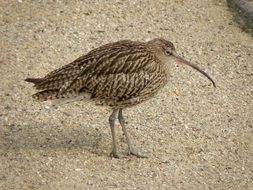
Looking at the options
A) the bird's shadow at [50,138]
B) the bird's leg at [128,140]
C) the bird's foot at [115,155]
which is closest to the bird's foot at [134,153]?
the bird's leg at [128,140]

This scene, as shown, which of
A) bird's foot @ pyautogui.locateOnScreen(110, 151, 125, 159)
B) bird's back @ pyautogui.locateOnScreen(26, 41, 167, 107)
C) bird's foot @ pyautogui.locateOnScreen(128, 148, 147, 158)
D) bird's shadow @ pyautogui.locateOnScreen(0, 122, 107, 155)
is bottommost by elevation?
bird's shadow @ pyautogui.locateOnScreen(0, 122, 107, 155)

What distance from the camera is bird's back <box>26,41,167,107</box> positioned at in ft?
26.1

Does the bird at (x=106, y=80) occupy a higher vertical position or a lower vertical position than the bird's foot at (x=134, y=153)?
higher

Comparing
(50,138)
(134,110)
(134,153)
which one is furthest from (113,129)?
(134,110)

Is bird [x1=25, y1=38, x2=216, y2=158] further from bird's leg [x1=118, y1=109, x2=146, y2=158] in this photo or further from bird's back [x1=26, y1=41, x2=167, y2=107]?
bird's leg [x1=118, y1=109, x2=146, y2=158]

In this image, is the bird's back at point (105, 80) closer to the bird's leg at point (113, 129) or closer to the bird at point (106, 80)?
the bird at point (106, 80)

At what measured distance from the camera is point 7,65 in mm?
9695

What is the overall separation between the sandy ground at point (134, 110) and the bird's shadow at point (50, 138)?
1 cm

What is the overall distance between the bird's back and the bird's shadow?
0.69m

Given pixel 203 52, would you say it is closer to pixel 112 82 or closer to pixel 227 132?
pixel 227 132

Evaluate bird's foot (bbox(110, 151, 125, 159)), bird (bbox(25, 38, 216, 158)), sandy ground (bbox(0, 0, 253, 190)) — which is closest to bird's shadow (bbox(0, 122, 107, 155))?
sandy ground (bbox(0, 0, 253, 190))

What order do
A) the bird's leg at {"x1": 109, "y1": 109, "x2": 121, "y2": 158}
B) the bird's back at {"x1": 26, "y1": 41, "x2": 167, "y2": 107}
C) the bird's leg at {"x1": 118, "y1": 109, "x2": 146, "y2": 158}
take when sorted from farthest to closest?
1. the bird's leg at {"x1": 118, "y1": 109, "x2": 146, "y2": 158}
2. the bird's leg at {"x1": 109, "y1": 109, "x2": 121, "y2": 158}
3. the bird's back at {"x1": 26, "y1": 41, "x2": 167, "y2": 107}

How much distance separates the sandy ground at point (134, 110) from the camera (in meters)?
7.98

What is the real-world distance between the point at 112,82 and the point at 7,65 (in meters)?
2.32
